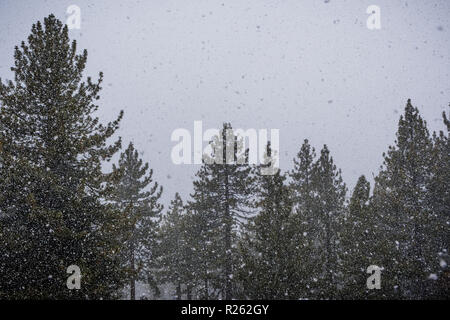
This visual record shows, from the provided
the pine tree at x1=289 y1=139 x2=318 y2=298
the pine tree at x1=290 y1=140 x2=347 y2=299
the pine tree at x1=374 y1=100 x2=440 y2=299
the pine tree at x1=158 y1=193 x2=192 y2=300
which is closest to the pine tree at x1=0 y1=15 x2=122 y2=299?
the pine tree at x1=289 y1=139 x2=318 y2=298

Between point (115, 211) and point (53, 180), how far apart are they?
2.12 meters

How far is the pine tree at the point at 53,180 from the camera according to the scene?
25.4ft

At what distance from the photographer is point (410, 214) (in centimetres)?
1338

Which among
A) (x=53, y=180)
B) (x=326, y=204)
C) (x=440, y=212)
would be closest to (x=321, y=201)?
(x=326, y=204)

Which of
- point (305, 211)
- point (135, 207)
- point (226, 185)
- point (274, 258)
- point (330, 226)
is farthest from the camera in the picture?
point (135, 207)

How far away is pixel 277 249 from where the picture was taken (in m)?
11.1

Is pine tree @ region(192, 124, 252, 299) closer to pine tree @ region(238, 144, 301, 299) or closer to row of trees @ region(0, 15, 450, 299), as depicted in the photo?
row of trees @ region(0, 15, 450, 299)

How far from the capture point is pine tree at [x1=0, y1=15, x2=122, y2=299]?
25.4ft

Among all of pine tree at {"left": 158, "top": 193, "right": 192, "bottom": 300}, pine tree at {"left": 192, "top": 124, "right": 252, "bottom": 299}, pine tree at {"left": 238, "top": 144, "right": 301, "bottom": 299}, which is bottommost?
pine tree at {"left": 158, "top": 193, "right": 192, "bottom": 300}

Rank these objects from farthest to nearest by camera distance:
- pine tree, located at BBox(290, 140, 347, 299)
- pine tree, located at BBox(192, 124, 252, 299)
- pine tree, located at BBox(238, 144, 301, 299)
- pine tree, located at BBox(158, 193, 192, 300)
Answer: pine tree, located at BBox(158, 193, 192, 300) < pine tree, located at BBox(290, 140, 347, 299) < pine tree, located at BBox(192, 124, 252, 299) < pine tree, located at BBox(238, 144, 301, 299)

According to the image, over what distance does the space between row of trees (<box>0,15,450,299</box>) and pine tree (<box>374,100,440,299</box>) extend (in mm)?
62

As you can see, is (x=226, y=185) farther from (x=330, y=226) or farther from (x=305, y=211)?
(x=330, y=226)
